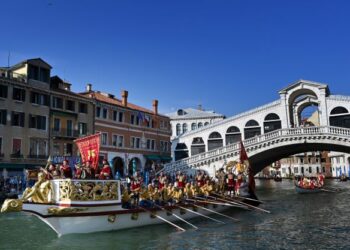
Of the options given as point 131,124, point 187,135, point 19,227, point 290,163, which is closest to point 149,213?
point 19,227

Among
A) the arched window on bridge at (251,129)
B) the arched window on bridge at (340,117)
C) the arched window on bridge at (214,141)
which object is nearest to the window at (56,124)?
the arched window on bridge at (214,141)

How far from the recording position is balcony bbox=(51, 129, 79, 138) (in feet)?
102

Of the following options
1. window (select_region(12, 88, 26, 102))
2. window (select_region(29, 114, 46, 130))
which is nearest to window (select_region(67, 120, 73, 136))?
window (select_region(29, 114, 46, 130))

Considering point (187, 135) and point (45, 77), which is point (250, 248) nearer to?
point (45, 77)

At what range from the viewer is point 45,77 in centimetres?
3098

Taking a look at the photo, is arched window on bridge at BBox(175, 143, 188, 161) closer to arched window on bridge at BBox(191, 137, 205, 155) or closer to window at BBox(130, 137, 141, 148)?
arched window on bridge at BBox(191, 137, 205, 155)

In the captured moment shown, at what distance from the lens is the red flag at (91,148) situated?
12.6 meters

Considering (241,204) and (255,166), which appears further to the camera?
(255,166)

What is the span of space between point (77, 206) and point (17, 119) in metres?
19.2

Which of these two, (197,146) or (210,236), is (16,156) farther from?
(197,146)

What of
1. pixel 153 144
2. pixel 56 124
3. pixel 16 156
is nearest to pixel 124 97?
pixel 153 144

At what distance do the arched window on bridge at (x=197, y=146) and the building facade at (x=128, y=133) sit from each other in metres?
2.86

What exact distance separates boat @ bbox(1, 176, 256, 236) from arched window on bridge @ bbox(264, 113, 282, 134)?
2954cm

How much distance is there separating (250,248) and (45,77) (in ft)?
80.0
